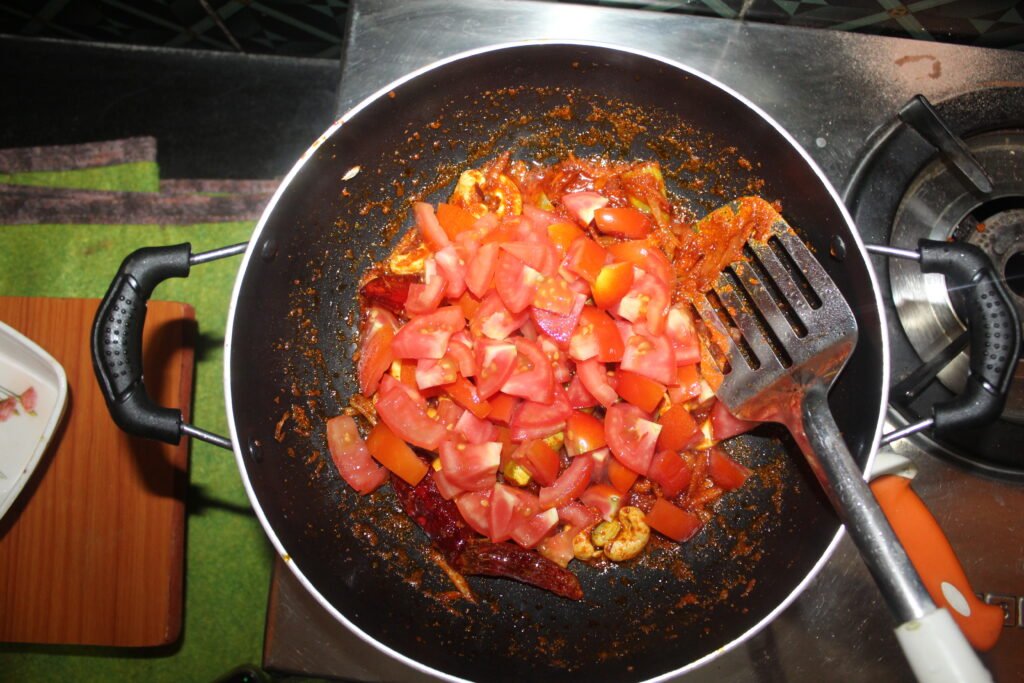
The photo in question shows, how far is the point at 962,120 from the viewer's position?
1.35 m

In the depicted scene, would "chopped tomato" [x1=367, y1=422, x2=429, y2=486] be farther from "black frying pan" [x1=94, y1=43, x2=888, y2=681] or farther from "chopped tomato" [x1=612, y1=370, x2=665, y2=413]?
"chopped tomato" [x1=612, y1=370, x2=665, y2=413]

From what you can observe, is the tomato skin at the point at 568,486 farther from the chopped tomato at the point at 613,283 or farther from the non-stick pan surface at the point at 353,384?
the chopped tomato at the point at 613,283

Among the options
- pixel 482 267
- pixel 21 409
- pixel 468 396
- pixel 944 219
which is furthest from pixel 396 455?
pixel 944 219

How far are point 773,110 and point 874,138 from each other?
219 mm

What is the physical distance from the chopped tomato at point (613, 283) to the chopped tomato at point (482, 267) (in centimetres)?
20

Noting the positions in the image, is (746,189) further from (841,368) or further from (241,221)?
(241,221)

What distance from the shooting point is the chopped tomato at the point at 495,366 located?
1201 mm

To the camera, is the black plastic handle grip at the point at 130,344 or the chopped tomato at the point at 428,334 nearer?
the black plastic handle grip at the point at 130,344

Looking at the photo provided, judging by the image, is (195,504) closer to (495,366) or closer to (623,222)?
(495,366)

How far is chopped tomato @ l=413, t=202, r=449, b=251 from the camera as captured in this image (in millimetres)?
1294

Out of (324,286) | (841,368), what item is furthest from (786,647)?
(324,286)

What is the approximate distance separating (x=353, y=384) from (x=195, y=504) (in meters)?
0.68

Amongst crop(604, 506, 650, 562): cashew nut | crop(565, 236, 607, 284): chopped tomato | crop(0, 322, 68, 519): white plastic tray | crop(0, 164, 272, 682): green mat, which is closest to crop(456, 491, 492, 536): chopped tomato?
crop(604, 506, 650, 562): cashew nut

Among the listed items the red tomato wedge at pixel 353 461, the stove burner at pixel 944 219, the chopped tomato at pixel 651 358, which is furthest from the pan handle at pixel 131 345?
the stove burner at pixel 944 219
